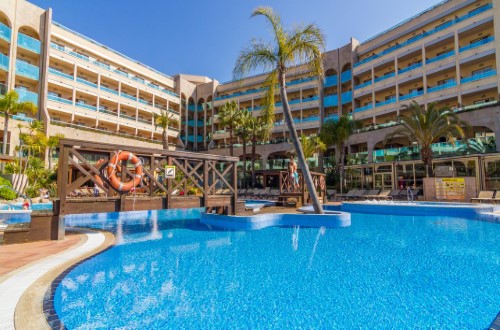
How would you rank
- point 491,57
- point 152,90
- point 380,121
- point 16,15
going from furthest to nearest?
point 152,90 → point 380,121 → point 16,15 → point 491,57

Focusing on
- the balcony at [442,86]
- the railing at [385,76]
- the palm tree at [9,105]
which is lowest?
the palm tree at [9,105]

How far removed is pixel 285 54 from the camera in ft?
37.2

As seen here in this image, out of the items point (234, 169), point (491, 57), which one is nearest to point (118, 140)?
point (234, 169)

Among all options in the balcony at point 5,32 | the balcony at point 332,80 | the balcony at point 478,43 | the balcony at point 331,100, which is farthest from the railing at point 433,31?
the balcony at point 5,32

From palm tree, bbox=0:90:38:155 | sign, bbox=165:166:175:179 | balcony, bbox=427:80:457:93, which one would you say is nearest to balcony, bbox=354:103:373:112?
balcony, bbox=427:80:457:93

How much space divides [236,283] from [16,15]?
35.4m

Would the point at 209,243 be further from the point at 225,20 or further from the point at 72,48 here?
the point at 72,48

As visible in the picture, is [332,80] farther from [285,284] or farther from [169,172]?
[285,284]

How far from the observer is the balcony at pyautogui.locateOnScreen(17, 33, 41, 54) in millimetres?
27641

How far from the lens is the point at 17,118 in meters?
26.3

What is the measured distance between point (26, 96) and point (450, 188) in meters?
35.9

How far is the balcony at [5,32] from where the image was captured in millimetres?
25734

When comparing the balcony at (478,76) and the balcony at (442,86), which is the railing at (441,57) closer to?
the balcony at (442,86)

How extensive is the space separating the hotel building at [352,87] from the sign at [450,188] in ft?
7.34
